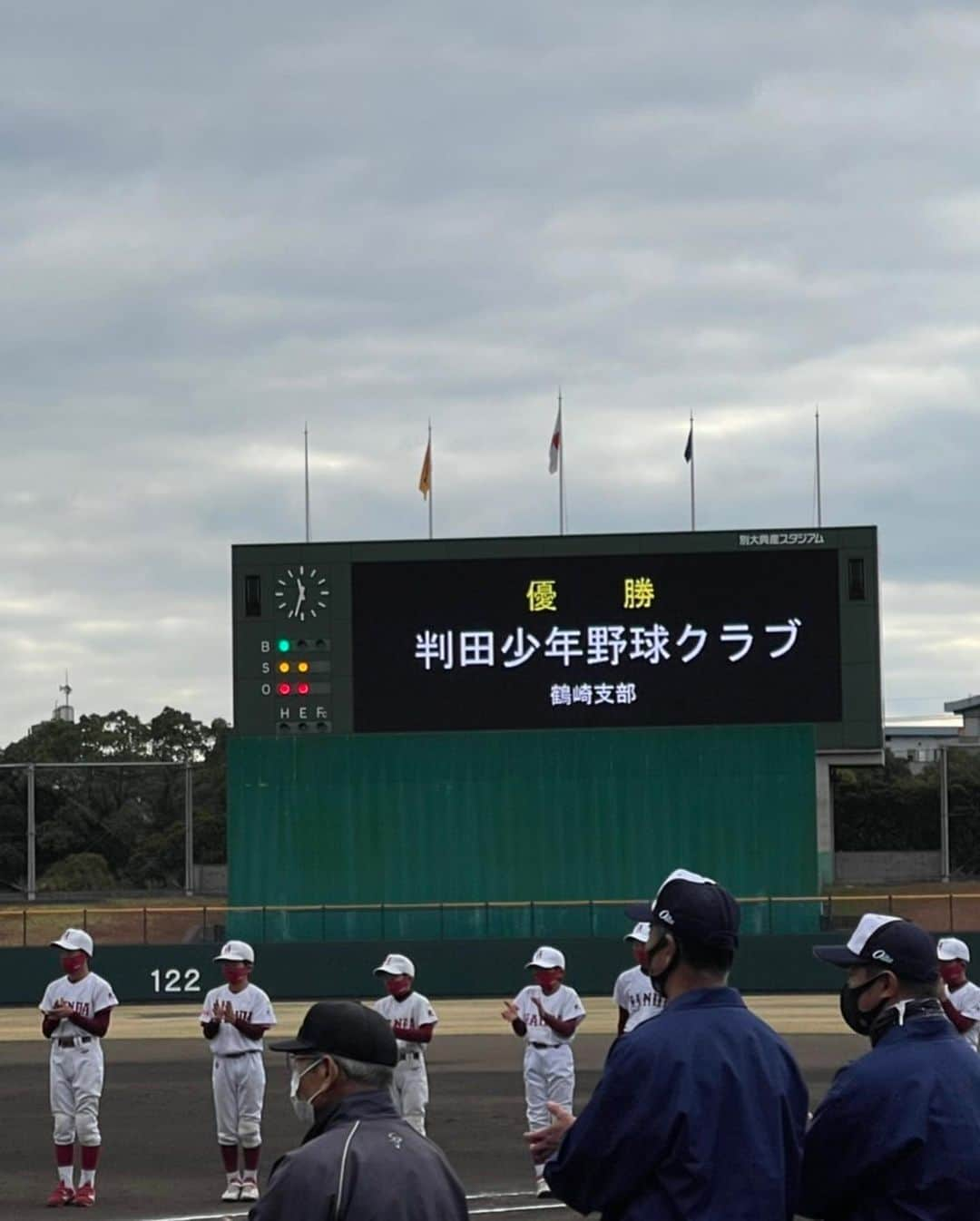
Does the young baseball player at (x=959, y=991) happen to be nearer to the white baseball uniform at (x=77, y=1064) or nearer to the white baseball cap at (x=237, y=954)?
the white baseball cap at (x=237, y=954)

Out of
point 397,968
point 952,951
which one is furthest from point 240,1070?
point 952,951

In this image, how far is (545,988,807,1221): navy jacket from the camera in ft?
16.1

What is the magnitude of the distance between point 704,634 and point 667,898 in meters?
30.3

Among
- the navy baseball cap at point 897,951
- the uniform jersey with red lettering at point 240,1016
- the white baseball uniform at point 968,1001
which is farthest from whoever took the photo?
the white baseball uniform at point 968,1001

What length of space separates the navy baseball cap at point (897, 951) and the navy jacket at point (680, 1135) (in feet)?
2.07


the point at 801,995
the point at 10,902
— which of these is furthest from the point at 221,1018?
the point at 10,902

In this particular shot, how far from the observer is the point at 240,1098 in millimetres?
17438

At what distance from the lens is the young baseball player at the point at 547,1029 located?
59.2ft

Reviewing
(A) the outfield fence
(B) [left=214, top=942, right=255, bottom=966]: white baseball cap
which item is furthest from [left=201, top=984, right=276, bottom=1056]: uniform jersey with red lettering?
(A) the outfield fence

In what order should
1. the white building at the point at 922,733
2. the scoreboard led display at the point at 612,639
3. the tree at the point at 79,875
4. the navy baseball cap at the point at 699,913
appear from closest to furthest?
the navy baseball cap at the point at 699,913 → the scoreboard led display at the point at 612,639 → the tree at the point at 79,875 → the white building at the point at 922,733

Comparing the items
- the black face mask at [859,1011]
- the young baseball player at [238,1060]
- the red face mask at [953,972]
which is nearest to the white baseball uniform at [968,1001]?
the red face mask at [953,972]

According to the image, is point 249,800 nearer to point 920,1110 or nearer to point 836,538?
point 836,538

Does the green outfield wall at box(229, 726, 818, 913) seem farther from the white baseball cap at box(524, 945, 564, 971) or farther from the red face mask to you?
the red face mask

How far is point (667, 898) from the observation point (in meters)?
5.20
